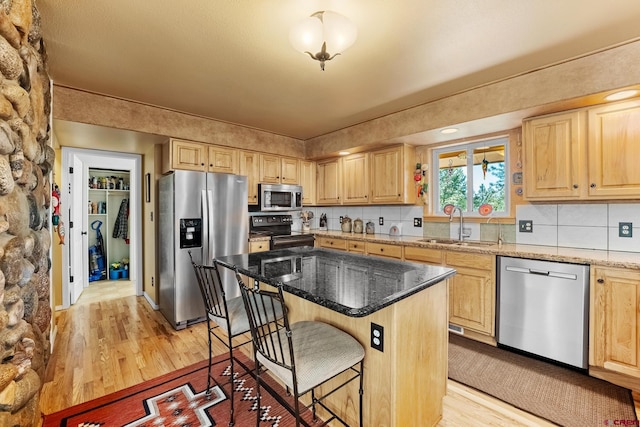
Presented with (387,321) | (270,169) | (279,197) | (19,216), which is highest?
(270,169)

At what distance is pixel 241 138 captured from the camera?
389 cm

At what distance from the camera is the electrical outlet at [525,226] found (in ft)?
9.44

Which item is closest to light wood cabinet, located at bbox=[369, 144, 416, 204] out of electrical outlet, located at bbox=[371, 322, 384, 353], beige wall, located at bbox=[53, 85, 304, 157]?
beige wall, located at bbox=[53, 85, 304, 157]

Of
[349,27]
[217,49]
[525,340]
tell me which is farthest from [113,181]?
[525,340]

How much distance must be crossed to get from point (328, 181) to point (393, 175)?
122 centimetres

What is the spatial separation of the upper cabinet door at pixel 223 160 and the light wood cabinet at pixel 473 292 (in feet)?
9.11

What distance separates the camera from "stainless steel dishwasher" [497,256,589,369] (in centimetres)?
217

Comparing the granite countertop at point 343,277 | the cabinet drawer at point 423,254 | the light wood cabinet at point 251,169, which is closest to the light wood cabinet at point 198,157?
the light wood cabinet at point 251,169

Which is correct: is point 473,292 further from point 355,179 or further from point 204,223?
point 204,223

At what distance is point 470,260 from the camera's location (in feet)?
8.97

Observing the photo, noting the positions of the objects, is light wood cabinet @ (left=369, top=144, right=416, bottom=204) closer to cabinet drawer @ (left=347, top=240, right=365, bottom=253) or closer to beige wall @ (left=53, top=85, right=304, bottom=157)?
cabinet drawer @ (left=347, top=240, right=365, bottom=253)

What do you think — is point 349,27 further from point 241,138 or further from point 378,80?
point 241,138

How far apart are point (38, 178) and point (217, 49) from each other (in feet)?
4.58

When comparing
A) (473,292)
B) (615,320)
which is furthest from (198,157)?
(615,320)
